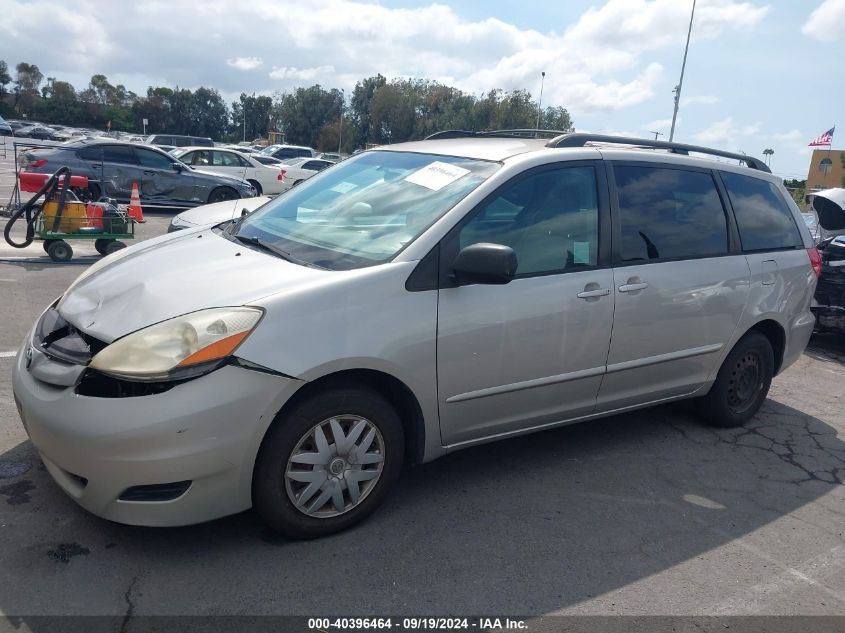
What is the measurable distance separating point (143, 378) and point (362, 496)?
1.11 meters

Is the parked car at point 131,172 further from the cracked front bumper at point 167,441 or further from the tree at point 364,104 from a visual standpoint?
the tree at point 364,104

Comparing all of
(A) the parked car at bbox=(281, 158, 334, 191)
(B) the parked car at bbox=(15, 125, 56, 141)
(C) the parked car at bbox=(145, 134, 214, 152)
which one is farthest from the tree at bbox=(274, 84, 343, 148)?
(A) the parked car at bbox=(281, 158, 334, 191)

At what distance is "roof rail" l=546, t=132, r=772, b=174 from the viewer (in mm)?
4082

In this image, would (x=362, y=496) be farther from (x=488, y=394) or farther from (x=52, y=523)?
(x=52, y=523)

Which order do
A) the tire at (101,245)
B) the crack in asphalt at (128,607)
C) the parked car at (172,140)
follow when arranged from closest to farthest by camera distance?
the crack in asphalt at (128,607) < the tire at (101,245) < the parked car at (172,140)

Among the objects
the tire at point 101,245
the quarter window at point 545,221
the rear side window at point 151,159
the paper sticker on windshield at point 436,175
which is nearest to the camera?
the quarter window at point 545,221

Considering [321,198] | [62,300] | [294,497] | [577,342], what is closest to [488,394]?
[577,342]

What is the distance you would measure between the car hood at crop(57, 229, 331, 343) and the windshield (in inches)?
8.2

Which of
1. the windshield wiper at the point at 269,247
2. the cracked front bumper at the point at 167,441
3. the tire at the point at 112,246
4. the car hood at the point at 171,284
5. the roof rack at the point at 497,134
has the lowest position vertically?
the tire at the point at 112,246

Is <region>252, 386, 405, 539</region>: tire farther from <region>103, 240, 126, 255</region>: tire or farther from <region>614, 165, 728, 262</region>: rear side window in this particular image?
<region>103, 240, 126, 255</region>: tire

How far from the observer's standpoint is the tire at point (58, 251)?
28.9ft

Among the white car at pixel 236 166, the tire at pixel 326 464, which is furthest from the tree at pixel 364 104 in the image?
the tire at pixel 326 464

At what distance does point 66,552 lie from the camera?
113 inches

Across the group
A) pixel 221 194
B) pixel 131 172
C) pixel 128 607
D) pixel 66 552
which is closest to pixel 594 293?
pixel 128 607
